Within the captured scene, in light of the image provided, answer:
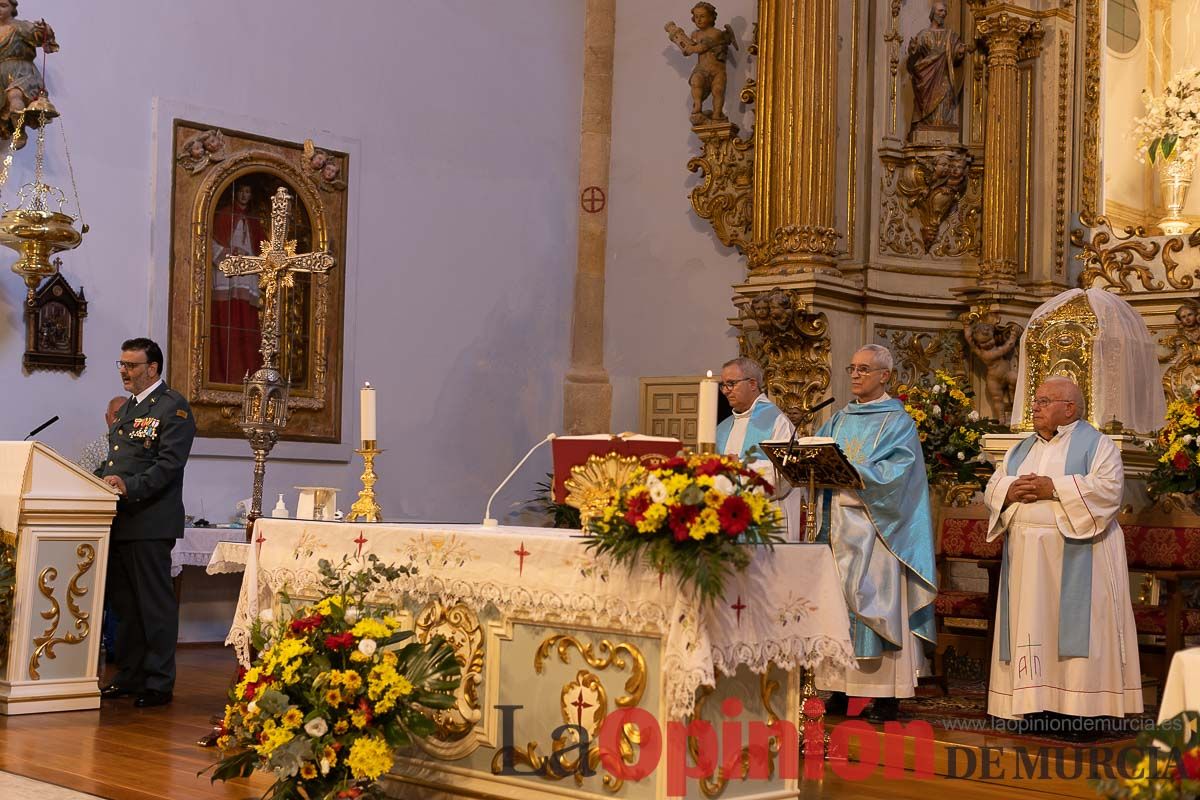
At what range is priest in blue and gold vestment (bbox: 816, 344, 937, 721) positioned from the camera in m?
7.07

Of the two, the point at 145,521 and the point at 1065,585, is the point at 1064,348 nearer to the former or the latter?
the point at 1065,585

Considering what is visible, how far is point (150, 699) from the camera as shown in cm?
762

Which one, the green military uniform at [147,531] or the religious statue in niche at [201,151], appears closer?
the green military uniform at [147,531]

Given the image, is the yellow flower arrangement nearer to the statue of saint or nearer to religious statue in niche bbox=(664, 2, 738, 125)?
the statue of saint

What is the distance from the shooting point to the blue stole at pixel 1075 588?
22.5 feet

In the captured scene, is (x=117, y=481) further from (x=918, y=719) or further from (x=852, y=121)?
(x=852, y=121)

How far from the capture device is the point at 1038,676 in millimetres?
6902

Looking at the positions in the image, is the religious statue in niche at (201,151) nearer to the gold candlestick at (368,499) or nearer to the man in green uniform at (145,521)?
the man in green uniform at (145,521)

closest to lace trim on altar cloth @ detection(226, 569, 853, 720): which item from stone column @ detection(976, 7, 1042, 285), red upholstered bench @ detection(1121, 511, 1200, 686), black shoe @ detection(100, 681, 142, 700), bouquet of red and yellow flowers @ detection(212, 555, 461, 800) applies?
bouquet of red and yellow flowers @ detection(212, 555, 461, 800)

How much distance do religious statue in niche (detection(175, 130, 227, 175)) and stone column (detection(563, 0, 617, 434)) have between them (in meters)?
3.52

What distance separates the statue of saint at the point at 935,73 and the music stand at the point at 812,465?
17.8 feet

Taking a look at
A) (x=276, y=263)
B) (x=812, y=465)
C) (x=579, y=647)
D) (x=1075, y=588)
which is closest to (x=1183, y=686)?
(x=579, y=647)

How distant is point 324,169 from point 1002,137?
501 cm

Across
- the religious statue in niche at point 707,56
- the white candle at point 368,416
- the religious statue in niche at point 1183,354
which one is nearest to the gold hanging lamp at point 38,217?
the white candle at point 368,416
